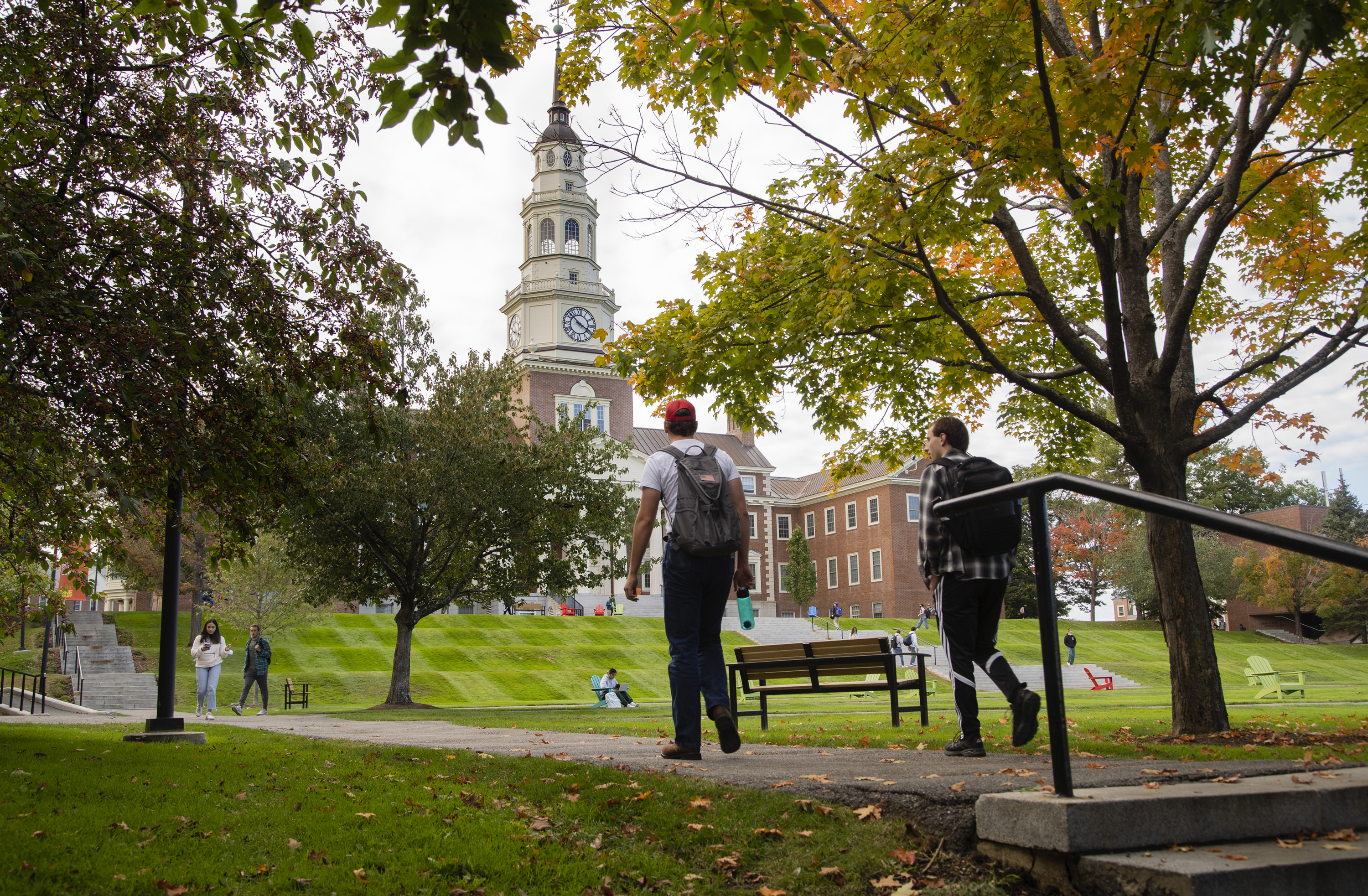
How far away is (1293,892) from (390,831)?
3467mm

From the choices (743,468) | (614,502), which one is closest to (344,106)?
(614,502)

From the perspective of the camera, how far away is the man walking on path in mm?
5566

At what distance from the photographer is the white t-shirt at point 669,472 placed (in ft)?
18.6

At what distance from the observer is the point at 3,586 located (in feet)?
54.4

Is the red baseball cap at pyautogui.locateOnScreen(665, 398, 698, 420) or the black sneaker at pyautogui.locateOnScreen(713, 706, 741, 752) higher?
the red baseball cap at pyautogui.locateOnScreen(665, 398, 698, 420)

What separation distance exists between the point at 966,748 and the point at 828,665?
4871mm

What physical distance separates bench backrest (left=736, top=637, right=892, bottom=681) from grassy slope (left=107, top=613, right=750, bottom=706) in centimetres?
1534

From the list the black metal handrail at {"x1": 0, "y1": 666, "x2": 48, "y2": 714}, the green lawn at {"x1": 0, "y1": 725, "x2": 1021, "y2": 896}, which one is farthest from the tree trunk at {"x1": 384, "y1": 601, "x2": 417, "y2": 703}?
the green lawn at {"x1": 0, "y1": 725, "x2": 1021, "y2": 896}

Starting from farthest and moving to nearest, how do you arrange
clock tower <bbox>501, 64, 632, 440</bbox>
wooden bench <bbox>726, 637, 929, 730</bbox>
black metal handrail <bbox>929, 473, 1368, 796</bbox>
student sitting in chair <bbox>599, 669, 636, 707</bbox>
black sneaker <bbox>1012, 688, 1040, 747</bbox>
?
clock tower <bbox>501, 64, 632, 440</bbox> < student sitting in chair <bbox>599, 669, 636, 707</bbox> < wooden bench <bbox>726, 637, 929, 730</bbox> < black sneaker <bbox>1012, 688, 1040, 747</bbox> < black metal handrail <bbox>929, 473, 1368, 796</bbox>

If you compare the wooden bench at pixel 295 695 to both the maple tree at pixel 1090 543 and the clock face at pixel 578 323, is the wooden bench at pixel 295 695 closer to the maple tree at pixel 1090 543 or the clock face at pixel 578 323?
the clock face at pixel 578 323

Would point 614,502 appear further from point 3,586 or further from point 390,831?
point 390,831

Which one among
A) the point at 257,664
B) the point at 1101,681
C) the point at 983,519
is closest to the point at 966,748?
the point at 983,519

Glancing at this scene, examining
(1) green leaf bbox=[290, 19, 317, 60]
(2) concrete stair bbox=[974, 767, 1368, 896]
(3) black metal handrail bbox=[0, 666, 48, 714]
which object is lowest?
(3) black metal handrail bbox=[0, 666, 48, 714]

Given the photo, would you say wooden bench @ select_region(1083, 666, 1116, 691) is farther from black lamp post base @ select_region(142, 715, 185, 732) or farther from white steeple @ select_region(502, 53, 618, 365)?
white steeple @ select_region(502, 53, 618, 365)
